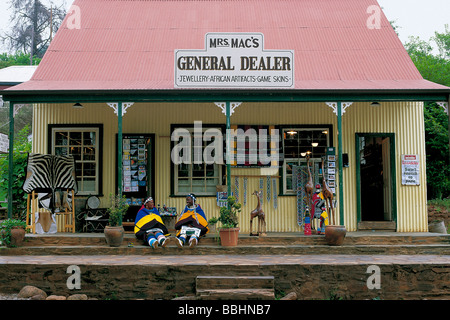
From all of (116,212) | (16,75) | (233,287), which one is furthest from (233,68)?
(16,75)

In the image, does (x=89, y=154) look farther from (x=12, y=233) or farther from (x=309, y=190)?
(x=309, y=190)

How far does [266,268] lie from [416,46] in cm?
3156

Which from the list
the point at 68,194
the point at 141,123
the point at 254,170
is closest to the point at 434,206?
the point at 254,170

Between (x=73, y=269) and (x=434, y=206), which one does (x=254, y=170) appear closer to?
(x=73, y=269)

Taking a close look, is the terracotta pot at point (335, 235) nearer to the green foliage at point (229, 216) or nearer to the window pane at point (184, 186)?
the green foliage at point (229, 216)

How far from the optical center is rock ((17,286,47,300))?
832 cm

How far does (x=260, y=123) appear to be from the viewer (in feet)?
40.8

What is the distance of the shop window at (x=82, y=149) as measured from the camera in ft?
40.3

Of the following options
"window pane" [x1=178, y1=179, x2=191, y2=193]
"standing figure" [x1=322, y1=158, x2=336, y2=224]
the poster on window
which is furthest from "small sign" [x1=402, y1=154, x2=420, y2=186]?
the poster on window

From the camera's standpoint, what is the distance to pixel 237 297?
26.1 ft

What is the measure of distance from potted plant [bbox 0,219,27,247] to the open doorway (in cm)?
770

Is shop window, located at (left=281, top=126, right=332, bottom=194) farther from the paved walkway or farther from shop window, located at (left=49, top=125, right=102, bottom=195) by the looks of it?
shop window, located at (left=49, top=125, right=102, bottom=195)

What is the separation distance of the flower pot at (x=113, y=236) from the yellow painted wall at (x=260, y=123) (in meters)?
2.30

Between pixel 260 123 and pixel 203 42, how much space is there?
8.74 ft
